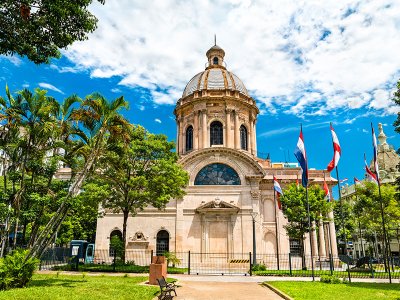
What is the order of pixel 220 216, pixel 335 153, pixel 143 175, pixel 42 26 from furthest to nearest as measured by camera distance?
1. pixel 220 216
2. pixel 143 175
3. pixel 335 153
4. pixel 42 26

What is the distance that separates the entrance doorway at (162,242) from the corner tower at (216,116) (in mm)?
11039

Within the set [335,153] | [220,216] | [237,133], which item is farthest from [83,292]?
[237,133]

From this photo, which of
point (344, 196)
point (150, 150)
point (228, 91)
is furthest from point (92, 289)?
point (344, 196)

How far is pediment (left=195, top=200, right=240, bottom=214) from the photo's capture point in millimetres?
34781

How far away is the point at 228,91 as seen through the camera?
42.3 meters

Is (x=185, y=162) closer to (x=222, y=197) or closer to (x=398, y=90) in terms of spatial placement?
(x=222, y=197)

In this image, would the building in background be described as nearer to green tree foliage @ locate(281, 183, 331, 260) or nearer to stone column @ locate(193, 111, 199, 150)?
green tree foliage @ locate(281, 183, 331, 260)

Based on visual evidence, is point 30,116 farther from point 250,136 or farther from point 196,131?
point 250,136

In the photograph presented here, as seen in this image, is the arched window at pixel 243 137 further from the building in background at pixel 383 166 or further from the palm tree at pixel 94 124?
the building in background at pixel 383 166

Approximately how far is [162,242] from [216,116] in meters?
17.0

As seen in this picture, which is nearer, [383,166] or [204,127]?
[204,127]

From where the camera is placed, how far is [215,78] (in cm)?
4519

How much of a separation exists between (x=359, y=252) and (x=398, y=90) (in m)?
56.2

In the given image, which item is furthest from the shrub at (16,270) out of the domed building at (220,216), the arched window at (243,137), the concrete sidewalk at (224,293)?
the arched window at (243,137)
